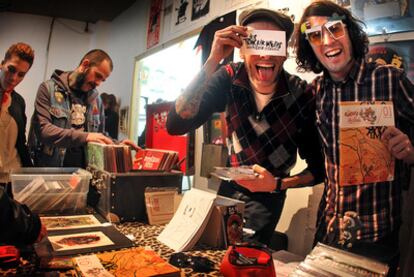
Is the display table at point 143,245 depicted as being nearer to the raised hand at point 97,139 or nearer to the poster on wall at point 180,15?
the raised hand at point 97,139

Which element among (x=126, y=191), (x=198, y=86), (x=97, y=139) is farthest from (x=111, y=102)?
(x=198, y=86)

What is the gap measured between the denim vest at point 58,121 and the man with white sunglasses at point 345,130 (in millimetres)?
1545

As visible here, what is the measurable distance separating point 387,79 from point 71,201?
1.41 metres

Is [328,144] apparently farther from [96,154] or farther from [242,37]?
[96,154]

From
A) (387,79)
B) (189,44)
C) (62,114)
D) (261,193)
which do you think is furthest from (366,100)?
(189,44)

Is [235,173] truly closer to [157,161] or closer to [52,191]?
[157,161]

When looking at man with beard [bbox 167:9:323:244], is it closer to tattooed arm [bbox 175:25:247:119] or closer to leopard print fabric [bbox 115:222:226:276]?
tattooed arm [bbox 175:25:247:119]

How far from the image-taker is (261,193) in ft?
4.58

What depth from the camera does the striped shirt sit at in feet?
3.50

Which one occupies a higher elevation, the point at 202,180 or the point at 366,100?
the point at 366,100

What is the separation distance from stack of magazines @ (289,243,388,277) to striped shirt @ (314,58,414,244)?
200 millimetres

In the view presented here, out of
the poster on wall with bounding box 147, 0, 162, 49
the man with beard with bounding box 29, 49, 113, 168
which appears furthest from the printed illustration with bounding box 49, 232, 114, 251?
the poster on wall with bounding box 147, 0, 162, 49

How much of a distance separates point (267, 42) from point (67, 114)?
1.44m

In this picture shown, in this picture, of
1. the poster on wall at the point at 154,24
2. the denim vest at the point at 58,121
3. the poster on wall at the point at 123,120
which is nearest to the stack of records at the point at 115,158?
the denim vest at the point at 58,121
